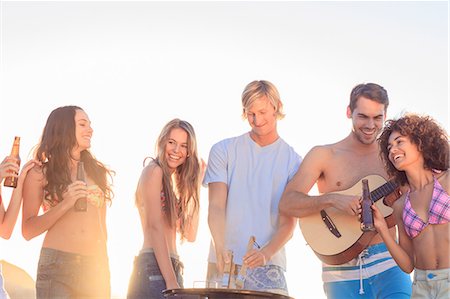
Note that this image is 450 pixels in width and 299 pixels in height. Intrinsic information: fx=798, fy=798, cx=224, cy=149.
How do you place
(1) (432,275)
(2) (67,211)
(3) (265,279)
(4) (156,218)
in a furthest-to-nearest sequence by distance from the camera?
1. (4) (156,218)
2. (2) (67,211)
3. (3) (265,279)
4. (1) (432,275)

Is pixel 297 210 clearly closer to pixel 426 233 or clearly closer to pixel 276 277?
pixel 276 277

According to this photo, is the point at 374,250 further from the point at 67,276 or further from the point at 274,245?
the point at 67,276

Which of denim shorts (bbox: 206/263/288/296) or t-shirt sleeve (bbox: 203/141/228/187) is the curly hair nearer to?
denim shorts (bbox: 206/263/288/296)

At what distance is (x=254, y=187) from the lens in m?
6.15

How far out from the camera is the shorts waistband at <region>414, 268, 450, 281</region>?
188 inches

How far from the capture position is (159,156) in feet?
20.5

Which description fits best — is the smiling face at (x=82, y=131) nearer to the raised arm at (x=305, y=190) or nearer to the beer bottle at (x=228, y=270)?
the beer bottle at (x=228, y=270)

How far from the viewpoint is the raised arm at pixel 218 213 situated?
6.00 m

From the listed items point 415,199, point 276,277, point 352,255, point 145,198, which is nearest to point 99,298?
point 145,198

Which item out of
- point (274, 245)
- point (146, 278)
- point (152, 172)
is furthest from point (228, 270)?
point (152, 172)

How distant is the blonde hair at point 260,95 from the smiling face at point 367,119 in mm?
570

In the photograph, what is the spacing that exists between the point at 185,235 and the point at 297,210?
93 centimetres

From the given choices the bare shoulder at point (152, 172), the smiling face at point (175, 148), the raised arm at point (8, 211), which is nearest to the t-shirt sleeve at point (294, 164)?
the smiling face at point (175, 148)

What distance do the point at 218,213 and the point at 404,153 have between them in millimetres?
1589
